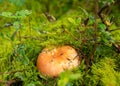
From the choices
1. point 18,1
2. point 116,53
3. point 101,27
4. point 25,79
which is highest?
point 18,1

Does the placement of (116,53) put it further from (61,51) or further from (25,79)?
(25,79)

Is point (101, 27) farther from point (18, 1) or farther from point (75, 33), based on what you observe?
point (18, 1)

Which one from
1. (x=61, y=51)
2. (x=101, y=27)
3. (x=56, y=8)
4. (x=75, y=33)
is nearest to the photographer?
(x=101, y=27)

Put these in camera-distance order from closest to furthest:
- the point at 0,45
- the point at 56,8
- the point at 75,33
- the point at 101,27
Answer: the point at 101,27 < the point at 75,33 < the point at 0,45 < the point at 56,8

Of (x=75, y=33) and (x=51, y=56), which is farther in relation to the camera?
(x=75, y=33)

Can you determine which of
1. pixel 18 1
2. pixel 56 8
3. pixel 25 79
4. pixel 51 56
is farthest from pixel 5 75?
pixel 56 8

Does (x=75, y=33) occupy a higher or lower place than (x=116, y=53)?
higher
